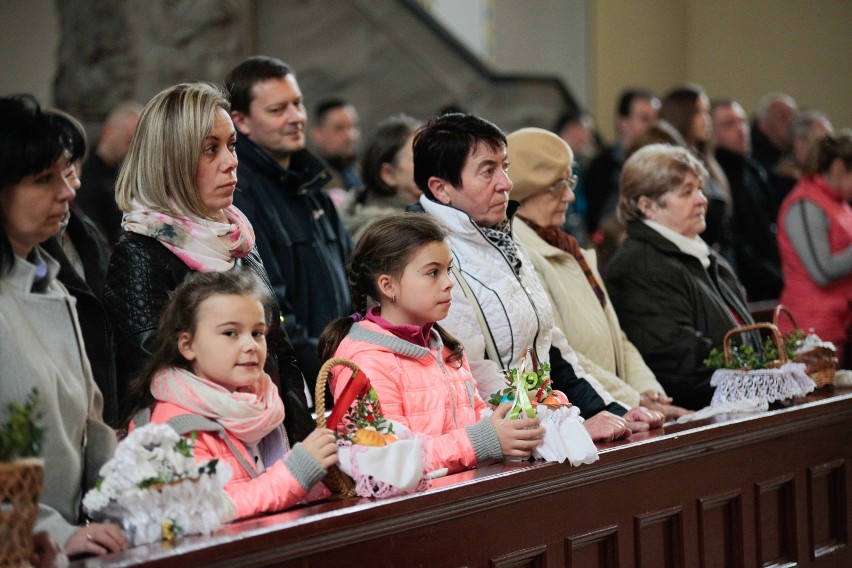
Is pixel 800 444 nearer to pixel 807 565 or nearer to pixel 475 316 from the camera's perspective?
pixel 807 565

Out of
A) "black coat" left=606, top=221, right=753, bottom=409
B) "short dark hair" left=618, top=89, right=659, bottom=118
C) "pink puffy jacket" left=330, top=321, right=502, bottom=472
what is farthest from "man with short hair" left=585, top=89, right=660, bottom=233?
"pink puffy jacket" left=330, top=321, right=502, bottom=472

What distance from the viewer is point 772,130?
29.1 ft

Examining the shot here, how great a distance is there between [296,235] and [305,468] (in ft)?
5.48

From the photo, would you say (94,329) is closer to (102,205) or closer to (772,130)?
(102,205)

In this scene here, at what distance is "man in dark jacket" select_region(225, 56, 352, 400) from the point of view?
3939 mm

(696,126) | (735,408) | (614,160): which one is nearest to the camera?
(735,408)

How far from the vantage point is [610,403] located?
3600mm

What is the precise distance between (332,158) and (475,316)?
12.6 ft

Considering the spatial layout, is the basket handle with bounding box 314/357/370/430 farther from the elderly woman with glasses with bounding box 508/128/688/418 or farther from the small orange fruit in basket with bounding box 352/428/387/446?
the elderly woman with glasses with bounding box 508/128/688/418

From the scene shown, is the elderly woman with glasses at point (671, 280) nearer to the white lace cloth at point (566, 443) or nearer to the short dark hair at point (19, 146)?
the white lace cloth at point (566, 443)

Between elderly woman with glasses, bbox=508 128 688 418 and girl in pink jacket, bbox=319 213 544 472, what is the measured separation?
94 cm

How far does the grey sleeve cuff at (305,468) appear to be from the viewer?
2430 mm

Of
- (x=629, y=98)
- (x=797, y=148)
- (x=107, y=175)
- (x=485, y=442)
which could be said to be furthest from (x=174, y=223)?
(x=797, y=148)

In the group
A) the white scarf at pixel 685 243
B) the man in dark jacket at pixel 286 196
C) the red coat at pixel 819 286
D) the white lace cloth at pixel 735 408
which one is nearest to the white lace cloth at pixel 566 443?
the white lace cloth at pixel 735 408
